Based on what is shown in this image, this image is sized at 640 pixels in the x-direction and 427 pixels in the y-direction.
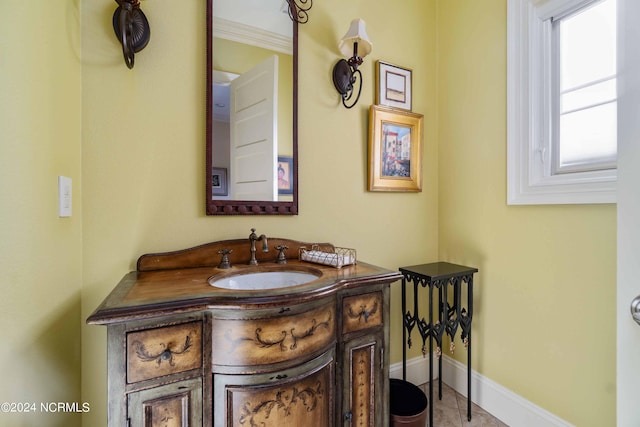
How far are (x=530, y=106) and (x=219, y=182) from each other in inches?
60.8

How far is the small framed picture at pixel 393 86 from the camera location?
1.77 m

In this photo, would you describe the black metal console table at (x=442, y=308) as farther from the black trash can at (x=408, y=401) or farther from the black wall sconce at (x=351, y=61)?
the black wall sconce at (x=351, y=61)

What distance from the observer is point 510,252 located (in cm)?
159

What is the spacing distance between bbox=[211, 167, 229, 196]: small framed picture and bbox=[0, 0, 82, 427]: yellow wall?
479 mm

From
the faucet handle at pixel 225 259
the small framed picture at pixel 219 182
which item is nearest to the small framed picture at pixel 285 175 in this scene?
the small framed picture at pixel 219 182

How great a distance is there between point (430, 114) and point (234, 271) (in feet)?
5.20

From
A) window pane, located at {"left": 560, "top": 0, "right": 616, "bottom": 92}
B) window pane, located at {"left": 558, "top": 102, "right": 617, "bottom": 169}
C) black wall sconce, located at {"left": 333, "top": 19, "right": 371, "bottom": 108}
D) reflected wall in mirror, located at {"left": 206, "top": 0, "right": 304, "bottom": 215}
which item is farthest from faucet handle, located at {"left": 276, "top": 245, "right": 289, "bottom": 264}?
window pane, located at {"left": 560, "top": 0, "right": 616, "bottom": 92}

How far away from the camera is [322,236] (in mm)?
1619

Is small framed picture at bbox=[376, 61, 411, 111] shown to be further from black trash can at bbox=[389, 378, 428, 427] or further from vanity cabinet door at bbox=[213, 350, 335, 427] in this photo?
black trash can at bbox=[389, 378, 428, 427]

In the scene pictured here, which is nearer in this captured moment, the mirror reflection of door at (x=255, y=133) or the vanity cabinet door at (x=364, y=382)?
the vanity cabinet door at (x=364, y=382)

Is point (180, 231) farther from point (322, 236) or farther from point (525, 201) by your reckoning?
point (525, 201)

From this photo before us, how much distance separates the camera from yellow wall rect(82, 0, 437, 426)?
1.17 meters

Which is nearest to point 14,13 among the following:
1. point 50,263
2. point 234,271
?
point 50,263

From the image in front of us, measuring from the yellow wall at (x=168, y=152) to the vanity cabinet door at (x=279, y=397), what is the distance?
0.65 m
